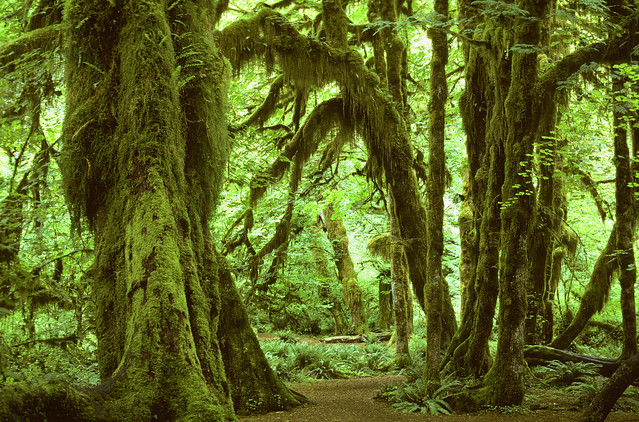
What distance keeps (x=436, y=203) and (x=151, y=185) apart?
19.7 ft

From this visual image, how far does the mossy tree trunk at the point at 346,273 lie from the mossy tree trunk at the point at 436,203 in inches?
426

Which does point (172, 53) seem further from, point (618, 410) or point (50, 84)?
point (618, 410)

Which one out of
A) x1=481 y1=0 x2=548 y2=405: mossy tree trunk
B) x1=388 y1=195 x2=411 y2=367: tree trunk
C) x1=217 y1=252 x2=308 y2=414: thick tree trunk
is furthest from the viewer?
x1=388 y1=195 x2=411 y2=367: tree trunk

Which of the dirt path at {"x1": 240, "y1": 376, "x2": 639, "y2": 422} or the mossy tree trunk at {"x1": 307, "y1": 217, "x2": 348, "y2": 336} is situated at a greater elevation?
the mossy tree trunk at {"x1": 307, "y1": 217, "x2": 348, "y2": 336}

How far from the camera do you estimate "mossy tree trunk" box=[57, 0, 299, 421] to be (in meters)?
3.50

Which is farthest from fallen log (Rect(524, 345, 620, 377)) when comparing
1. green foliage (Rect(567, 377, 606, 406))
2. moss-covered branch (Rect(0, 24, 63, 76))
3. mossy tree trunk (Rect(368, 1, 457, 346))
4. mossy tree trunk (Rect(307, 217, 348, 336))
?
moss-covered branch (Rect(0, 24, 63, 76))

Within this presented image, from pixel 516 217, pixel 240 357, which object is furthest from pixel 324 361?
pixel 516 217

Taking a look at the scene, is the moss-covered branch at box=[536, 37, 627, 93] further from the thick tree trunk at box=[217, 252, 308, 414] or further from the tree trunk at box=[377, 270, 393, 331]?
the tree trunk at box=[377, 270, 393, 331]

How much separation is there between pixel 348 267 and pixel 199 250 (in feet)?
50.5

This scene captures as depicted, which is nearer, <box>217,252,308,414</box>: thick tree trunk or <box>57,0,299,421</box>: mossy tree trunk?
<box>57,0,299,421</box>: mossy tree trunk

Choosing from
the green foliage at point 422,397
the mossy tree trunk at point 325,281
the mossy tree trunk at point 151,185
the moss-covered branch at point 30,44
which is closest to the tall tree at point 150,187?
the mossy tree trunk at point 151,185

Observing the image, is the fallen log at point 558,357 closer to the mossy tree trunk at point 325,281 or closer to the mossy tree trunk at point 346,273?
the mossy tree trunk at point 346,273

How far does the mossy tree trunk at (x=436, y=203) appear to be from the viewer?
847 centimetres

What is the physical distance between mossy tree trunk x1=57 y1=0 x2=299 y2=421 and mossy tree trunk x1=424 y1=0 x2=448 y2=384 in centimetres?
468
